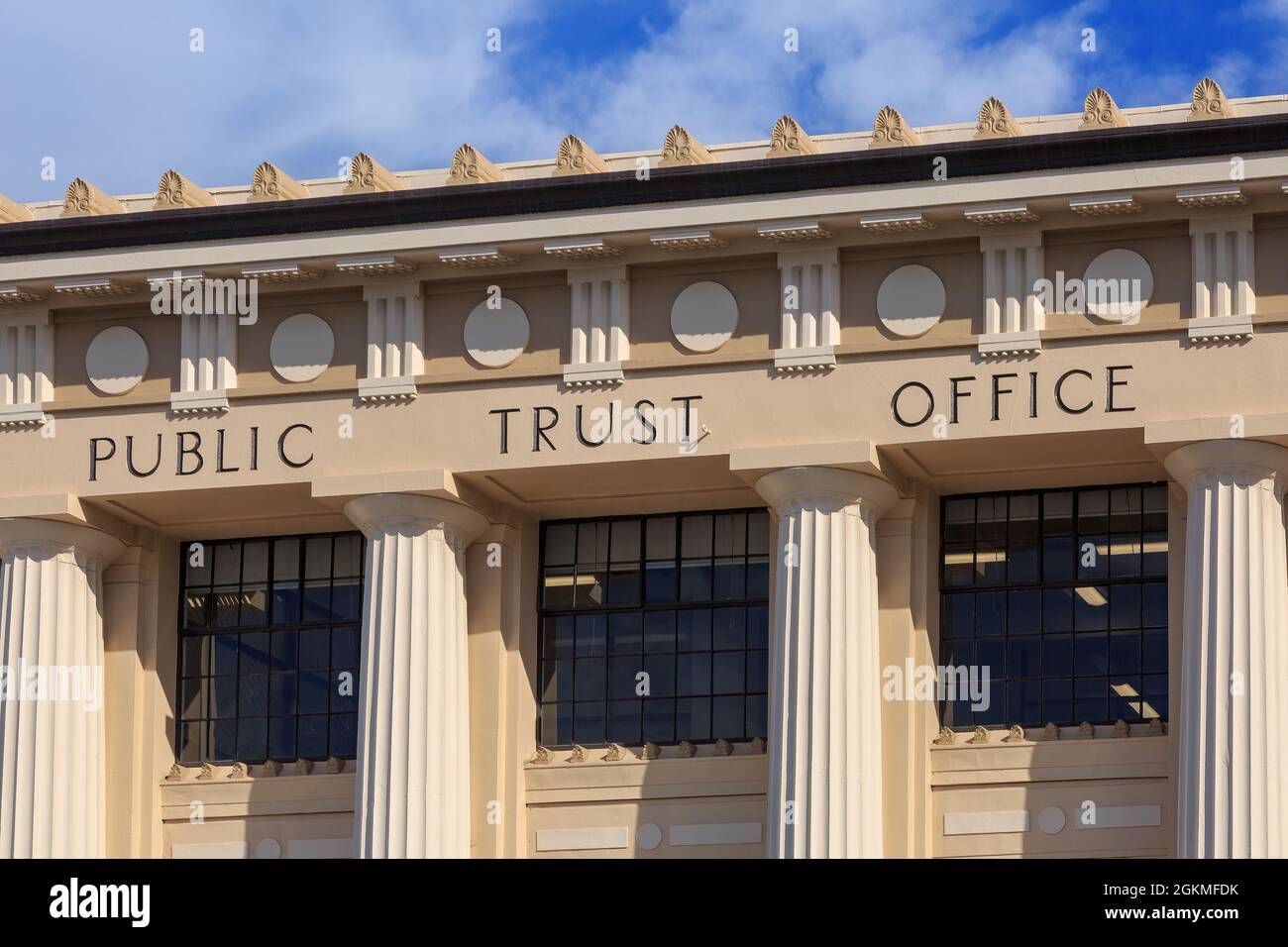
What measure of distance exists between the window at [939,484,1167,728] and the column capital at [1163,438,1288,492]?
2.28 m

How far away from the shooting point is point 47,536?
43.9 m

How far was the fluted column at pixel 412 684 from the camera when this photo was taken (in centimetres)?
4147

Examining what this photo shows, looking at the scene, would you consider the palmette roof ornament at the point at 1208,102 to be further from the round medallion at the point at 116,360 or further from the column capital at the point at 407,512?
the round medallion at the point at 116,360

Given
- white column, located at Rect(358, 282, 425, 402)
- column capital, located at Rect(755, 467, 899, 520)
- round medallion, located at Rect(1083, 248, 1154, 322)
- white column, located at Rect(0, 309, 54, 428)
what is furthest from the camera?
white column, located at Rect(0, 309, 54, 428)

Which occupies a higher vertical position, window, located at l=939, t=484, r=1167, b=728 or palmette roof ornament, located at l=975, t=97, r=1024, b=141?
palmette roof ornament, located at l=975, t=97, r=1024, b=141

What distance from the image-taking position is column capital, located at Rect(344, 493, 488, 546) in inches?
1672

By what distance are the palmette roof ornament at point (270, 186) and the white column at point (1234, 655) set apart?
45.6 feet

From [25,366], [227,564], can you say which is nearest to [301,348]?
[227,564]

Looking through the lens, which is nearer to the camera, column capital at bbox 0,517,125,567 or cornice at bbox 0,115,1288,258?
cornice at bbox 0,115,1288,258

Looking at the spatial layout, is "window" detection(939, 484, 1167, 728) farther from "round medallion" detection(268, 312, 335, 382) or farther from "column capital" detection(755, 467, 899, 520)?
"round medallion" detection(268, 312, 335, 382)

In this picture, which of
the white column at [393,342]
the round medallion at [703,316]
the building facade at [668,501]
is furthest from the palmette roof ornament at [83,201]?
the round medallion at [703,316]

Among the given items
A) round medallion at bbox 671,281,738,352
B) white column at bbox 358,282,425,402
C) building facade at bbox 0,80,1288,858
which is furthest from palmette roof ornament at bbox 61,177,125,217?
round medallion at bbox 671,281,738,352

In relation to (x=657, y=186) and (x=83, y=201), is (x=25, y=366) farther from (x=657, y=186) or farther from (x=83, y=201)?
(x=657, y=186)
